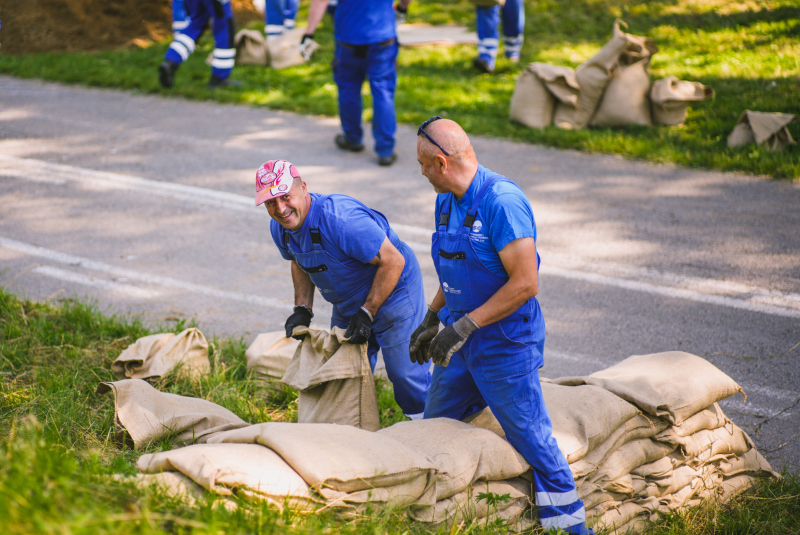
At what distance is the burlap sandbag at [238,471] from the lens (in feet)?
7.29

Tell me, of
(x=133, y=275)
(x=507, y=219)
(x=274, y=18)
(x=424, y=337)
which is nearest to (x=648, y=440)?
(x=424, y=337)

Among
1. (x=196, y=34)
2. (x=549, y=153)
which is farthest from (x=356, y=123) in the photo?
(x=196, y=34)

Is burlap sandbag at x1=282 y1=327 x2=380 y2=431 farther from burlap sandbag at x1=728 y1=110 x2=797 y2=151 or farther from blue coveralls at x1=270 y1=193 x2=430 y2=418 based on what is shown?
burlap sandbag at x1=728 y1=110 x2=797 y2=151

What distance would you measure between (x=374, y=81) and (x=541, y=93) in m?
2.13

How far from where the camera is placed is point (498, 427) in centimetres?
305

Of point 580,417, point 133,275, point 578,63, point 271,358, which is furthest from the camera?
point 578,63

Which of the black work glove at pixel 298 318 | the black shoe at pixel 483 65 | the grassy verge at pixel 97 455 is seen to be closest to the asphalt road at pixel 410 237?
the grassy verge at pixel 97 455

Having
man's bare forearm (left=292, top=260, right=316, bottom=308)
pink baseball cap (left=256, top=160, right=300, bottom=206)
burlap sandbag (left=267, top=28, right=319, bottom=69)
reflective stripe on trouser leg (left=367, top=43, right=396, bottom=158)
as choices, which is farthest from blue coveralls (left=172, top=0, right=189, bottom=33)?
pink baseball cap (left=256, top=160, right=300, bottom=206)

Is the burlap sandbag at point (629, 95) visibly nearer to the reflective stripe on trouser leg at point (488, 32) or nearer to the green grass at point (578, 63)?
the green grass at point (578, 63)

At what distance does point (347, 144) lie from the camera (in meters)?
7.45

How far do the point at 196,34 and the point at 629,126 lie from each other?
619 cm

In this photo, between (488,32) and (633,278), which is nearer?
(633,278)

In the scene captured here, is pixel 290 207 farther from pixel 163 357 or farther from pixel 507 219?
pixel 163 357

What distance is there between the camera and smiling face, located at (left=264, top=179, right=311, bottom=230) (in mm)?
3189
